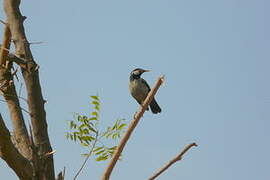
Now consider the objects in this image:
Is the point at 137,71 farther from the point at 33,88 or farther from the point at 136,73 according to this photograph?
the point at 33,88

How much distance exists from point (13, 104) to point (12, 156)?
0.65m

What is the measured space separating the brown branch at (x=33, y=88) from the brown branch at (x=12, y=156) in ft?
0.53

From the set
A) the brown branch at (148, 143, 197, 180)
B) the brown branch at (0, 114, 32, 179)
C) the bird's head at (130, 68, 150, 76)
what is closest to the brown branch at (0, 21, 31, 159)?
the brown branch at (0, 114, 32, 179)

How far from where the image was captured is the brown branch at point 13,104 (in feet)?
10.4

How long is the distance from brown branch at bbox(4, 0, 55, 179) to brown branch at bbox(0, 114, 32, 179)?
0.16m

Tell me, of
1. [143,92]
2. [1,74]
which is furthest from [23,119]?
[143,92]

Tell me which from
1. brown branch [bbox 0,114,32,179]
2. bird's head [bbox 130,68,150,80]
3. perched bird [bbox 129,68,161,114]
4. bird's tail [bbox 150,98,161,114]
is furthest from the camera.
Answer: bird's head [bbox 130,68,150,80]

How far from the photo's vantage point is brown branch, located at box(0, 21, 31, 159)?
318cm

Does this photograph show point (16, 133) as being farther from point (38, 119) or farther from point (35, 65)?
point (35, 65)

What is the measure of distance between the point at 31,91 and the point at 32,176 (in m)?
0.76

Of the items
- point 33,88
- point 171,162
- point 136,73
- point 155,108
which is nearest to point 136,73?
point 136,73

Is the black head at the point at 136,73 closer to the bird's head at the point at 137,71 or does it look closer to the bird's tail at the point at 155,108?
the bird's head at the point at 137,71

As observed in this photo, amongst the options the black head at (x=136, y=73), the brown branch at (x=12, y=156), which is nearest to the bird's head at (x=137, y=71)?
the black head at (x=136, y=73)

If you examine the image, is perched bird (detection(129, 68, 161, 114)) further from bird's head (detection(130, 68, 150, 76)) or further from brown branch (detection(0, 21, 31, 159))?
brown branch (detection(0, 21, 31, 159))
